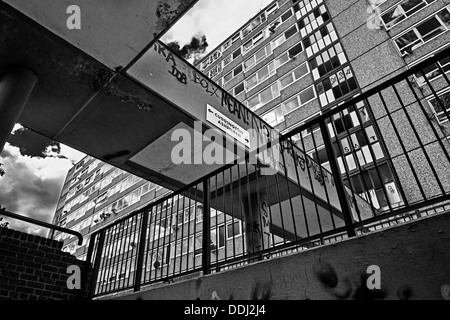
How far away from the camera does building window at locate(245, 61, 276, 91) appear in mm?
26927

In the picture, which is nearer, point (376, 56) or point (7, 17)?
point (7, 17)

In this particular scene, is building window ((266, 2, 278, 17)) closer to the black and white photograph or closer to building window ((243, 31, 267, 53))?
building window ((243, 31, 267, 53))

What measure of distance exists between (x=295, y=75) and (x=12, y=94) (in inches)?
921

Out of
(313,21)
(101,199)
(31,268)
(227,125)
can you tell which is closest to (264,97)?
(313,21)

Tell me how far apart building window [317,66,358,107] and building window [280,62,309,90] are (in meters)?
2.40

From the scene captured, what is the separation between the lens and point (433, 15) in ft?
58.8

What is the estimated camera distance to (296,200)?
7.25m

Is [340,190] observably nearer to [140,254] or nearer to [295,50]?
[140,254]

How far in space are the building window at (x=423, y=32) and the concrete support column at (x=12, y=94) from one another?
21.2 m

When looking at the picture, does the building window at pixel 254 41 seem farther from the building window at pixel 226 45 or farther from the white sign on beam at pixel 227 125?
the white sign on beam at pixel 227 125
